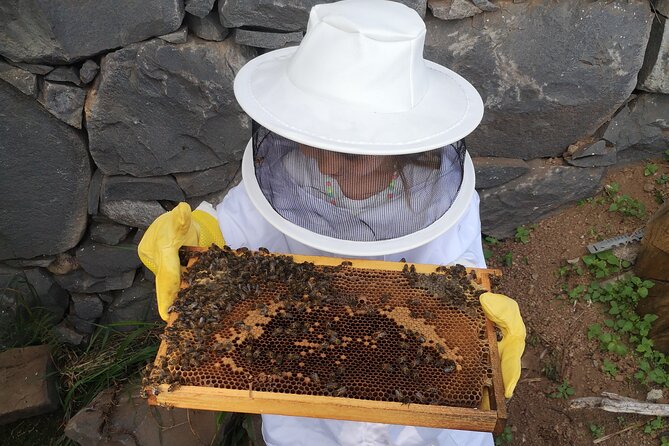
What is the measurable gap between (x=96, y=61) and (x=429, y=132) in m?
2.08

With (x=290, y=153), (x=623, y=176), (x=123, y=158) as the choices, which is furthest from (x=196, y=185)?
(x=623, y=176)

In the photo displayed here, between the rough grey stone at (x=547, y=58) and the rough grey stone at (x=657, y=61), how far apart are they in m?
0.10

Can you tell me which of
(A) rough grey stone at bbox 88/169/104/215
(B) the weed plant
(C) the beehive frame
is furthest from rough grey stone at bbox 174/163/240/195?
(B) the weed plant

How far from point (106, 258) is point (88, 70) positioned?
1.40 m

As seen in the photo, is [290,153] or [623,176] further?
[623,176]

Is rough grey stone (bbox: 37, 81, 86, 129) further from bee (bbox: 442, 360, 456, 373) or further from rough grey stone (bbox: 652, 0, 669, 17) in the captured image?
rough grey stone (bbox: 652, 0, 669, 17)

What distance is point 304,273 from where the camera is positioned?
6.75 feet

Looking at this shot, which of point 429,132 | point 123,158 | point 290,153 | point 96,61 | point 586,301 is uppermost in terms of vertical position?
point 429,132

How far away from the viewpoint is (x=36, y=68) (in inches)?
114

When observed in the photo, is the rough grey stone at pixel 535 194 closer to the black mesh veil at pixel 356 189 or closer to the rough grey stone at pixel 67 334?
the black mesh veil at pixel 356 189

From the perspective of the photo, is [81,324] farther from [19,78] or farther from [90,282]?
[19,78]

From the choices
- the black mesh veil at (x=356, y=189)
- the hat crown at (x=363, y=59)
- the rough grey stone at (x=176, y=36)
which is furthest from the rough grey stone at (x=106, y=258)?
the hat crown at (x=363, y=59)

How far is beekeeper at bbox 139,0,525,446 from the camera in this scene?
1729 mm

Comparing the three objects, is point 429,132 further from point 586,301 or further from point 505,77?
point 586,301
